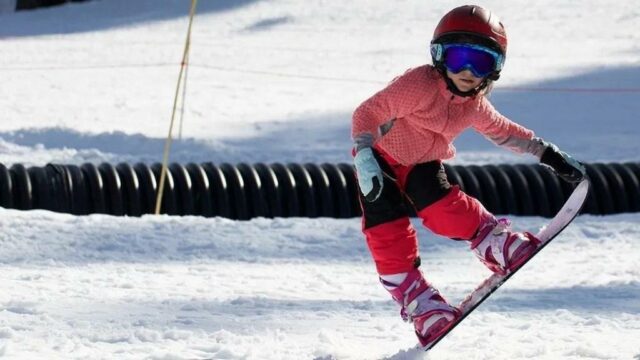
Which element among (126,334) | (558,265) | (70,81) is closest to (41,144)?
(70,81)

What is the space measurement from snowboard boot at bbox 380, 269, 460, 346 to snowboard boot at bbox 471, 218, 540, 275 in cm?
27

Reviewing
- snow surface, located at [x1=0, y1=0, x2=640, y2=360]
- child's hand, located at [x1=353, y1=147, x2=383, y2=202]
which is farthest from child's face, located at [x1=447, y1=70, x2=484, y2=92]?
snow surface, located at [x1=0, y1=0, x2=640, y2=360]

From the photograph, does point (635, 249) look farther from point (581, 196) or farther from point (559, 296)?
point (581, 196)

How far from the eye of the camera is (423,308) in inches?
175

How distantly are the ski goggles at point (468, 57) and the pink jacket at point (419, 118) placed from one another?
105mm

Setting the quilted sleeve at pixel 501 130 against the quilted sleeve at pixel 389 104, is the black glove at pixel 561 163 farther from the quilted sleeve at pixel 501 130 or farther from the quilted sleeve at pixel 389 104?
the quilted sleeve at pixel 389 104

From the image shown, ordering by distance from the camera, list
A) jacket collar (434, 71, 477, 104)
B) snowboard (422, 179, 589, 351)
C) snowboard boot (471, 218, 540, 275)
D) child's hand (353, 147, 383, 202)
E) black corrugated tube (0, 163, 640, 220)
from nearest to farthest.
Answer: child's hand (353, 147, 383, 202)
jacket collar (434, 71, 477, 104)
snowboard (422, 179, 589, 351)
snowboard boot (471, 218, 540, 275)
black corrugated tube (0, 163, 640, 220)

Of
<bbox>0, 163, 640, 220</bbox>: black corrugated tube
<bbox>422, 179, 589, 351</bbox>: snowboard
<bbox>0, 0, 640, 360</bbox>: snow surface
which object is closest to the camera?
<bbox>422, 179, 589, 351</bbox>: snowboard

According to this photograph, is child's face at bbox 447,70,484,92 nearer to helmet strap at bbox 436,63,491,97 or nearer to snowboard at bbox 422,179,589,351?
helmet strap at bbox 436,63,491,97

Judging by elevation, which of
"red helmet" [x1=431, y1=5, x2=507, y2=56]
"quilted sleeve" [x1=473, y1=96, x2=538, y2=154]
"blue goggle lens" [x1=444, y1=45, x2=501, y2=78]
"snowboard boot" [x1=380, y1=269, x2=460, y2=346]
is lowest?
"snowboard boot" [x1=380, y1=269, x2=460, y2=346]

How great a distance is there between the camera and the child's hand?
4105 mm

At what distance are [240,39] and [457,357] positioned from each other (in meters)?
10.9

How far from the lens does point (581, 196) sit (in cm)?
476

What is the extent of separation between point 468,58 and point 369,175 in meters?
0.54
